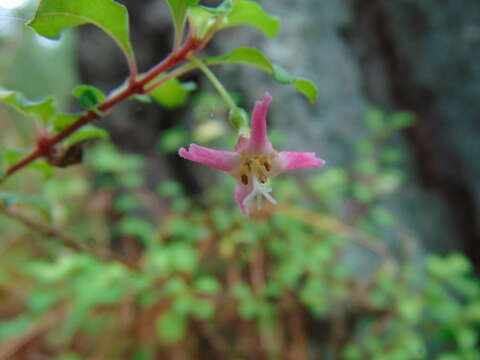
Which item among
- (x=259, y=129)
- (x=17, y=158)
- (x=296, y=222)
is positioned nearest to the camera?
(x=259, y=129)

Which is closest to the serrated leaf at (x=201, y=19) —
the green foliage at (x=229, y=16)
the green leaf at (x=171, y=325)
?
the green foliage at (x=229, y=16)

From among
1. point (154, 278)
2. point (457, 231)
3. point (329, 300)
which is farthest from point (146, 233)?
point (457, 231)

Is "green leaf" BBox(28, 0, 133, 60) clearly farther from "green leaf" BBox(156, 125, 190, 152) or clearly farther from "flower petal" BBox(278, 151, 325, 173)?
"green leaf" BBox(156, 125, 190, 152)

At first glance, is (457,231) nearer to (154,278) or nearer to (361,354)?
(361,354)

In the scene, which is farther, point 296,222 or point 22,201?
point 296,222

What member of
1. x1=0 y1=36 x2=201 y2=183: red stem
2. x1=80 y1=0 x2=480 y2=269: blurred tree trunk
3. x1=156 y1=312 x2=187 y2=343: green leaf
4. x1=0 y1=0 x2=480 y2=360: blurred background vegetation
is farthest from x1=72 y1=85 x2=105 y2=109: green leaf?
x1=80 y1=0 x2=480 y2=269: blurred tree trunk

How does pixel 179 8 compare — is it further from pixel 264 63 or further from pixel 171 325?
pixel 171 325

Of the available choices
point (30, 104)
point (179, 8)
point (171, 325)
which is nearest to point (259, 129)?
point (179, 8)
